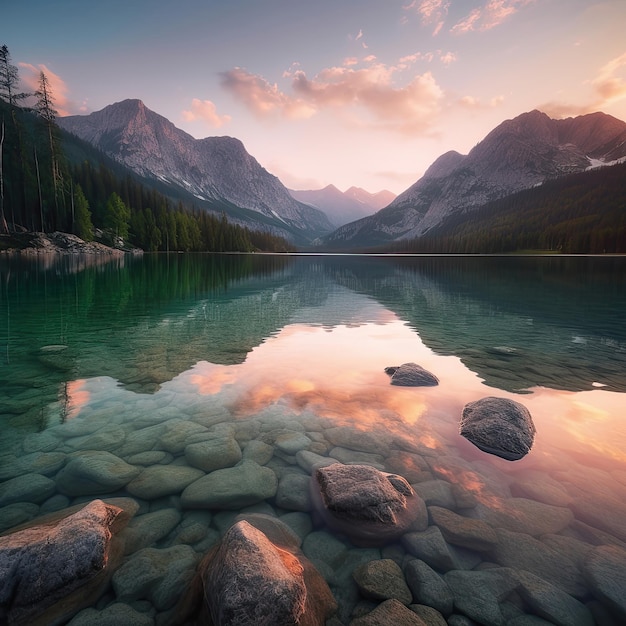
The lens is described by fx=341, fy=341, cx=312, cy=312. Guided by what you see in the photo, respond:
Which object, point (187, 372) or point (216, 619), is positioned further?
point (187, 372)

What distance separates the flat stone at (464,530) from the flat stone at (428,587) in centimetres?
95

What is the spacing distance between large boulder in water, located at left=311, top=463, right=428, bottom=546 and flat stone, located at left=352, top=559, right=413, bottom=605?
23.4 inches

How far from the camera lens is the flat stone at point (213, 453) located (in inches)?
305

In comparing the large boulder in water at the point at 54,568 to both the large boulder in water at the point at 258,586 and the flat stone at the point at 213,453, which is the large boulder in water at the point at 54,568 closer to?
the large boulder in water at the point at 258,586

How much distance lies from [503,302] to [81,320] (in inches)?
1466

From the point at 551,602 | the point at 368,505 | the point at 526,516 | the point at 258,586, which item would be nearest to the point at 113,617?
the point at 258,586

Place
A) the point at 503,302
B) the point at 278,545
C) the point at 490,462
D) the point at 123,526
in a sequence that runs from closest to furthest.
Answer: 1. the point at 278,545
2. the point at 123,526
3. the point at 490,462
4. the point at 503,302

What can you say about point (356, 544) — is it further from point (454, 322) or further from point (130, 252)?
point (130, 252)

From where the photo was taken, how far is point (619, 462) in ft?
26.8

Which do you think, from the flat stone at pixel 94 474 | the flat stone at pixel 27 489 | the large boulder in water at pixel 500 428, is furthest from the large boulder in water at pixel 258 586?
the large boulder in water at pixel 500 428

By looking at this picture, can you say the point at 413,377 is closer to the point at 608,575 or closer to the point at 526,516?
the point at 526,516

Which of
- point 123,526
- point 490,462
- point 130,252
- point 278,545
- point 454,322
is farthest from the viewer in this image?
point 130,252

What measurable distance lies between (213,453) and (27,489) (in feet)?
11.6

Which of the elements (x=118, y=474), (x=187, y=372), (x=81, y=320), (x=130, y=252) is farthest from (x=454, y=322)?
(x=130, y=252)
